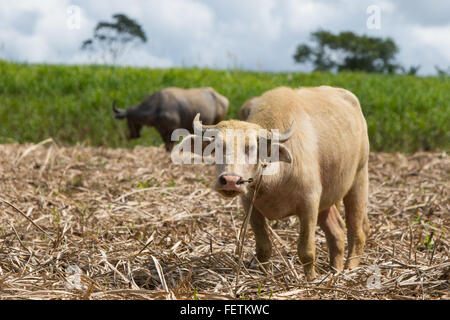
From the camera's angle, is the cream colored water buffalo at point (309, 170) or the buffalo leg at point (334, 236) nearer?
the cream colored water buffalo at point (309, 170)

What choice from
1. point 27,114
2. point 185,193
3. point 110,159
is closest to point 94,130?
point 27,114

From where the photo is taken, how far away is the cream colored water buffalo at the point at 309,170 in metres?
3.29

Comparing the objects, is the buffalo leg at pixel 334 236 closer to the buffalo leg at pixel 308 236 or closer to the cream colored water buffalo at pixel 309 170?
the cream colored water buffalo at pixel 309 170

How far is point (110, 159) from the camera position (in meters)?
8.97

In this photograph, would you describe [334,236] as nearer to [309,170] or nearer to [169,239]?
[309,170]

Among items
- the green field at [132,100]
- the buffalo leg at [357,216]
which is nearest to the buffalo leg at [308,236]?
the buffalo leg at [357,216]

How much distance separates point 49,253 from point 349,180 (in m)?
2.44

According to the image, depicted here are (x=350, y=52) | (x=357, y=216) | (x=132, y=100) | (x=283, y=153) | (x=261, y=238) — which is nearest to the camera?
(x=283, y=153)

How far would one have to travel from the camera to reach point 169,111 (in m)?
12.2

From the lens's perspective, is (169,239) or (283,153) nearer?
(283,153)

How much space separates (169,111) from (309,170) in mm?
8832

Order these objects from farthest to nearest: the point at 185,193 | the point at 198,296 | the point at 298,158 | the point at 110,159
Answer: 1. the point at 110,159
2. the point at 185,193
3. the point at 298,158
4. the point at 198,296

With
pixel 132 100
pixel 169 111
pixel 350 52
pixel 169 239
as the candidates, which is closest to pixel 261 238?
pixel 169 239
